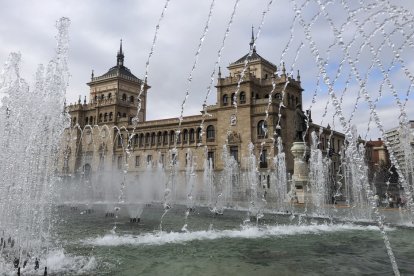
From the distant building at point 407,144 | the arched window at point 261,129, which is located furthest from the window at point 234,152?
the distant building at point 407,144

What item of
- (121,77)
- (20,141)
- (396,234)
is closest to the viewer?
(20,141)

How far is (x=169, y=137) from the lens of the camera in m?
49.5

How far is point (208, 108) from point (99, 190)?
16147 millimetres

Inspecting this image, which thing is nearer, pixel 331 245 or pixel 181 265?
pixel 181 265

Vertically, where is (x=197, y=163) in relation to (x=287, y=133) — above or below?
below

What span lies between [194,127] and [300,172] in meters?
22.6

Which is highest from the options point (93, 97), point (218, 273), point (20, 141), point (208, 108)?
point (93, 97)

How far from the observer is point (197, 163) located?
44.9 m

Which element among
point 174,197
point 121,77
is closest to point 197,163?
point 174,197

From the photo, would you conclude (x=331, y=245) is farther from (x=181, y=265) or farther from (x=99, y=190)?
(x=99, y=190)

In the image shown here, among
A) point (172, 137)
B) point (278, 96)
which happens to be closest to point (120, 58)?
point (172, 137)

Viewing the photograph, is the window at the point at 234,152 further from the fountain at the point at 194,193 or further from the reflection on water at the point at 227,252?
the reflection on water at the point at 227,252

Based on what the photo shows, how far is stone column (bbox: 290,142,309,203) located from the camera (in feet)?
84.5

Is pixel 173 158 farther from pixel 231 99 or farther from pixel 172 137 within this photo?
pixel 231 99
